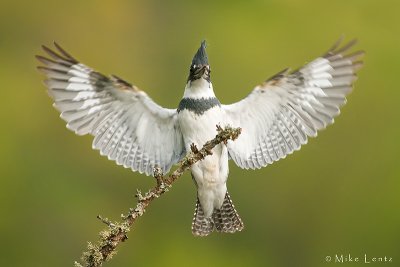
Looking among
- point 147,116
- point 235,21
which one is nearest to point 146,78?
point 235,21

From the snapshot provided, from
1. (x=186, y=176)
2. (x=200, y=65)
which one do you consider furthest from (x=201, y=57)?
(x=186, y=176)

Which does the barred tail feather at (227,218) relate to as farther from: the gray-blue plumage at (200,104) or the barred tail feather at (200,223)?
the gray-blue plumage at (200,104)

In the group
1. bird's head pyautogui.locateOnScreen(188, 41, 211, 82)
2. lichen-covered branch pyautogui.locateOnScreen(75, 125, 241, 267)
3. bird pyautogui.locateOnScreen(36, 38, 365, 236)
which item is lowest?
lichen-covered branch pyautogui.locateOnScreen(75, 125, 241, 267)

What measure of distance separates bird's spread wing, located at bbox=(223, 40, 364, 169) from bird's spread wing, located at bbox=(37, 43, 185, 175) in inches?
16.9

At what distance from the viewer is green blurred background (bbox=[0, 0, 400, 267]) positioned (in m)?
9.10

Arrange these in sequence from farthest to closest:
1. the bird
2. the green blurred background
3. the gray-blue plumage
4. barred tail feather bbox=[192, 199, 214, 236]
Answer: the green blurred background, barred tail feather bbox=[192, 199, 214, 236], the bird, the gray-blue plumage

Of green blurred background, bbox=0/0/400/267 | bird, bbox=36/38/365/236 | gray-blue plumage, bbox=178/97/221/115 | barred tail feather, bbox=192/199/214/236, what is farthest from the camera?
green blurred background, bbox=0/0/400/267

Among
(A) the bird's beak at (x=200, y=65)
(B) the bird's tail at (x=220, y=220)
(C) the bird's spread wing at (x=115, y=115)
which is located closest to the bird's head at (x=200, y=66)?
(A) the bird's beak at (x=200, y=65)

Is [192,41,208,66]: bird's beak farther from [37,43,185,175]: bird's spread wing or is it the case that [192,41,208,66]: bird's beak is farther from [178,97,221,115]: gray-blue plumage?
[37,43,185,175]: bird's spread wing

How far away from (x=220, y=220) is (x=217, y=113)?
2.77ft

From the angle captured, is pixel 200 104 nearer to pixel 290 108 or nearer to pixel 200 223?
pixel 290 108

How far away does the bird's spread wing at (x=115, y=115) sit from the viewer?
5.02 meters

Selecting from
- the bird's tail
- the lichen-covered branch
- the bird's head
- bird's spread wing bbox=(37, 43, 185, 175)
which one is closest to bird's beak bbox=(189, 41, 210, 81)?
the bird's head

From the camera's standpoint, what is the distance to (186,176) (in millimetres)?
8375
